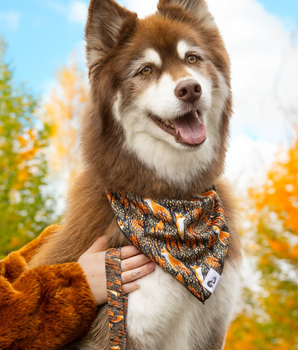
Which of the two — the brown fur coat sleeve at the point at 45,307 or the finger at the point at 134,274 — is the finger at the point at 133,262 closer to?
the finger at the point at 134,274

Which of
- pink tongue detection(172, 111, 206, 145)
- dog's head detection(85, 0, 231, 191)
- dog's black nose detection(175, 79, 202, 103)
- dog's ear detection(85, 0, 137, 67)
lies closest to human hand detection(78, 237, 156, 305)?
dog's head detection(85, 0, 231, 191)

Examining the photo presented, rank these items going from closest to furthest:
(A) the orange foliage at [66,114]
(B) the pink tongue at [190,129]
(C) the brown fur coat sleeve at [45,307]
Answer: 1. (C) the brown fur coat sleeve at [45,307]
2. (B) the pink tongue at [190,129]
3. (A) the orange foliage at [66,114]

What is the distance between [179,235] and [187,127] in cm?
62

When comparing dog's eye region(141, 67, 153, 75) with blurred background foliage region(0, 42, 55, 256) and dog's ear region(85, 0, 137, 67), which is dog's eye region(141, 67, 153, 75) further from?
blurred background foliage region(0, 42, 55, 256)

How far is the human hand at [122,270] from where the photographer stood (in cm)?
192

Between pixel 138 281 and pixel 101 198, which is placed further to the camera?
pixel 101 198

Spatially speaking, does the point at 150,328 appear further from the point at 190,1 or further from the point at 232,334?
the point at 232,334

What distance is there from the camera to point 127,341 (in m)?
1.91

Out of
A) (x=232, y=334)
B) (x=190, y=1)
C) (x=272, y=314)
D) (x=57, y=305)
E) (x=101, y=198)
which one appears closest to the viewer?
(x=57, y=305)

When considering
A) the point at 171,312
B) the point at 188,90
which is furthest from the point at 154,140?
the point at 171,312

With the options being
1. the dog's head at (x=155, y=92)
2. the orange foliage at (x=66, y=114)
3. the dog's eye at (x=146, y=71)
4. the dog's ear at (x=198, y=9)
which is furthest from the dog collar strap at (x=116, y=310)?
the orange foliage at (x=66, y=114)

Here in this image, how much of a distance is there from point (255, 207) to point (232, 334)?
3.66 m

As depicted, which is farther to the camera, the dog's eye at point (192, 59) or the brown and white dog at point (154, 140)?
the dog's eye at point (192, 59)

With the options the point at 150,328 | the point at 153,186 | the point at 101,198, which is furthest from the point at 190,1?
the point at 150,328
